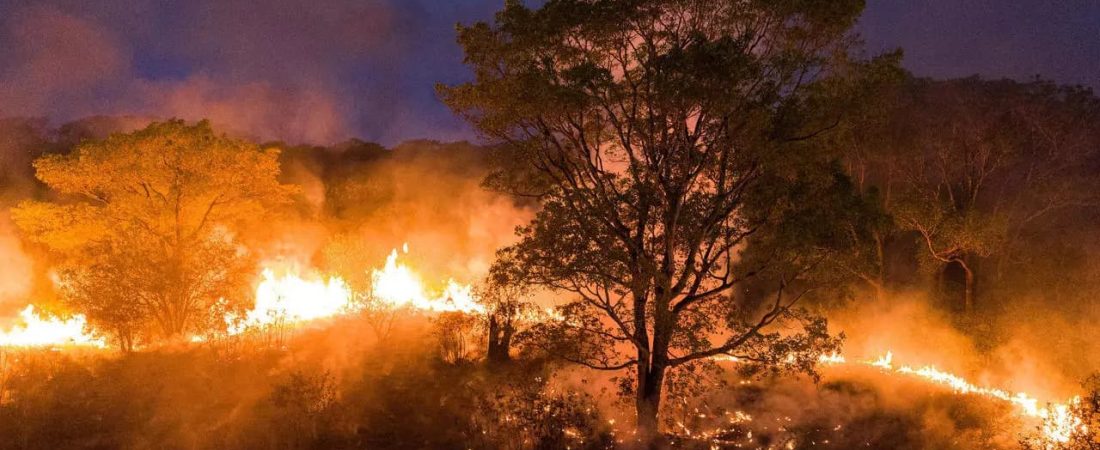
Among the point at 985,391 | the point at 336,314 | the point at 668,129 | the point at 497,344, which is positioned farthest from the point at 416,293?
the point at 985,391

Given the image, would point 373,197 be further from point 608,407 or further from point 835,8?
point 835,8

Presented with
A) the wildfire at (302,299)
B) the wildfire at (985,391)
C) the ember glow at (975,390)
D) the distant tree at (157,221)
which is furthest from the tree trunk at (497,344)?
the wildfire at (985,391)

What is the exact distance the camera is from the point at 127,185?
2167 cm

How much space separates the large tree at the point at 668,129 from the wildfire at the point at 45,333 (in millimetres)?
14524

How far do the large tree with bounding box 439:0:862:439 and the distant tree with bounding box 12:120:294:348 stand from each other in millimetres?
10257

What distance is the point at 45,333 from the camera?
71.3 feet

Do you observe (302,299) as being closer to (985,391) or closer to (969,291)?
(985,391)

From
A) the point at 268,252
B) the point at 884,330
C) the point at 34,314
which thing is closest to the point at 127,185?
the point at 34,314

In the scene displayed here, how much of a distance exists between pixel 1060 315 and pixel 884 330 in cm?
539

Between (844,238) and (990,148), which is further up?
(990,148)

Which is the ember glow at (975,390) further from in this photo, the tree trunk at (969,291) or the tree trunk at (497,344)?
the tree trunk at (497,344)

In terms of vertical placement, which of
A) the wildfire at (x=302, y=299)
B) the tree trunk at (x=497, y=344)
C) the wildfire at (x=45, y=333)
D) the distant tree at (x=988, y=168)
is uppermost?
the distant tree at (x=988, y=168)

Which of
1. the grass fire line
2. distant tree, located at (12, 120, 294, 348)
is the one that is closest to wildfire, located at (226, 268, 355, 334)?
the grass fire line

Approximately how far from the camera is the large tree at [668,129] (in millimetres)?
11961
